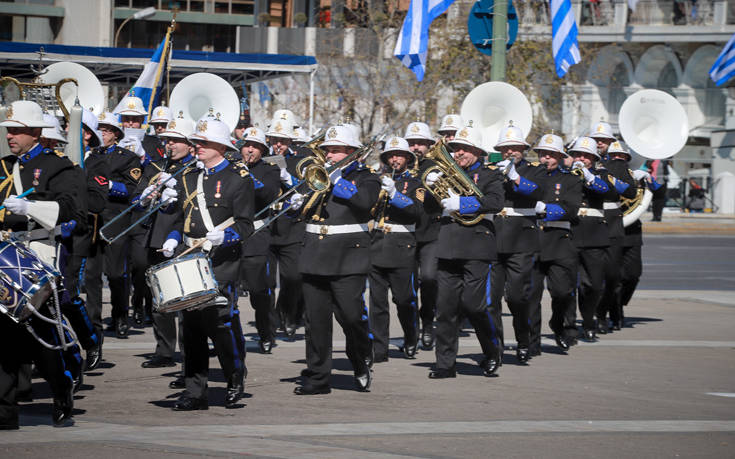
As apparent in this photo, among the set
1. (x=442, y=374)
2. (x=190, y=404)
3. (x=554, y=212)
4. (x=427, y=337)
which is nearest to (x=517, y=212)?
(x=554, y=212)

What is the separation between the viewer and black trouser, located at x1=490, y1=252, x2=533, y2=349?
40.9 ft

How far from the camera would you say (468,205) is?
11.3 m

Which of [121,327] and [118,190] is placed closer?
[118,190]

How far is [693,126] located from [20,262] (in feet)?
159

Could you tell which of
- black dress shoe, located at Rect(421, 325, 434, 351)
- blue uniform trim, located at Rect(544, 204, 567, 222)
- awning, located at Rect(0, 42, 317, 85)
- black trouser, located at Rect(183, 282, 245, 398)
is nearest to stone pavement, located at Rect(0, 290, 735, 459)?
black trouser, located at Rect(183, 282, 245, 398)

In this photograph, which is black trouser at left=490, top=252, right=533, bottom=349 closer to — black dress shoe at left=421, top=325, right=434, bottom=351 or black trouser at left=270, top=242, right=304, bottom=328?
black dress shoe at left=421, top=325, right=434, bottom=351

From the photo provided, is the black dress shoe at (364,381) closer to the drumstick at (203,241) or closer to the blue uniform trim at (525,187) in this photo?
the drumstick at (203,241)

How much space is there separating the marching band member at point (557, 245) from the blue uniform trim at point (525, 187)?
52 centimetres

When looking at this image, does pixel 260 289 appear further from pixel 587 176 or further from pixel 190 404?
pixel 587 176

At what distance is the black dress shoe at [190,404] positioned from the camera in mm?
9273

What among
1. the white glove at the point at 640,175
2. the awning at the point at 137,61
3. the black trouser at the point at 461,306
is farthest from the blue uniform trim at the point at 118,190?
the awning at the point at 137,61

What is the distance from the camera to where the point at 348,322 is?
33.9 ft

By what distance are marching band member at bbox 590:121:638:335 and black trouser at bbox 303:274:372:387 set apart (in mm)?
5065

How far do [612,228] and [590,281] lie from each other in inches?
37.3
